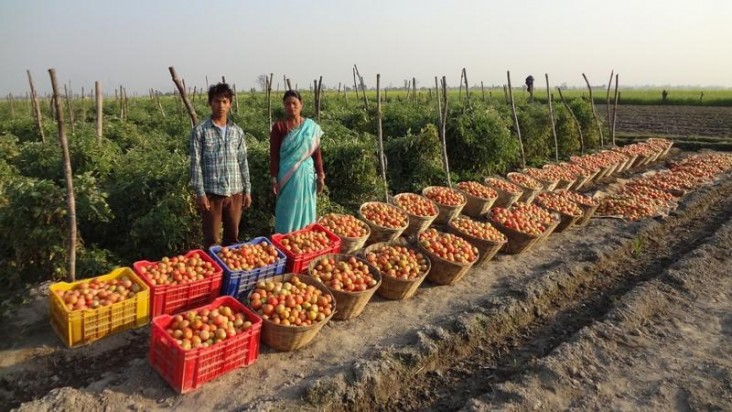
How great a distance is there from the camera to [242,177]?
16.4 feet

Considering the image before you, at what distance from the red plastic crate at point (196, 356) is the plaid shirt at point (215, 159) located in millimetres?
1366

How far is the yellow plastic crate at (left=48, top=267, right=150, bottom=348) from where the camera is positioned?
12.3 ft

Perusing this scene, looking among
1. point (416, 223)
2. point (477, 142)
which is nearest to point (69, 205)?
point (416, 223)

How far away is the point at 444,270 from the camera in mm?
5453

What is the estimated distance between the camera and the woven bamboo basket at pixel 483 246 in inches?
239

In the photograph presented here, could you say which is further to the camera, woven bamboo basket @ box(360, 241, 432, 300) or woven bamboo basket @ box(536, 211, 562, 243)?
woven bamboo basket @ box(536, 211, 562, 243)

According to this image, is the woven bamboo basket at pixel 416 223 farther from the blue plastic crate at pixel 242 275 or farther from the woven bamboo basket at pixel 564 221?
the blue plastic crate at pixel 242 275

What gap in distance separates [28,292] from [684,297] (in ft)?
24.1

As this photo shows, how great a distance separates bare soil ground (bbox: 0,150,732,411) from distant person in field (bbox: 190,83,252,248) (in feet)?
4.52

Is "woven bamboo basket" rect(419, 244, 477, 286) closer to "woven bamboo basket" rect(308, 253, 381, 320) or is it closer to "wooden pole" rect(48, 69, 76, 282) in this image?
"woven bamboo basket" rect(308, 253, 381, 320)

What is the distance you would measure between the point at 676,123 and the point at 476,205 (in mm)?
24038

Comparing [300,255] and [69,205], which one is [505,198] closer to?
[300,255]

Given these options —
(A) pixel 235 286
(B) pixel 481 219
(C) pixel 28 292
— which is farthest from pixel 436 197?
(C) pixel 28 292

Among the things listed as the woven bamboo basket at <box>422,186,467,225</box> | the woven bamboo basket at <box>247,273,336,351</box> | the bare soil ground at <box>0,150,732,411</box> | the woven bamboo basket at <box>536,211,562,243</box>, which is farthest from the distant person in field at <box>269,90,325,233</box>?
the woven bamboo basket at <box>536,211,562,243</box>
